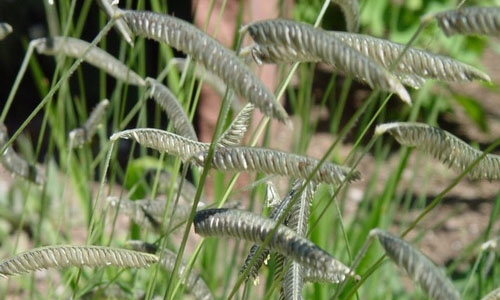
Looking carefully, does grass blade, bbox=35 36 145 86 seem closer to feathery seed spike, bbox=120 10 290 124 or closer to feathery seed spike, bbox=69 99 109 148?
feathery seed spike, bbox=69 99 109 148

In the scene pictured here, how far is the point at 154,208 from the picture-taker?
3.74 ft

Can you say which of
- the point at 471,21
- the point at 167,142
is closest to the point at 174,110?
the point at 167,142

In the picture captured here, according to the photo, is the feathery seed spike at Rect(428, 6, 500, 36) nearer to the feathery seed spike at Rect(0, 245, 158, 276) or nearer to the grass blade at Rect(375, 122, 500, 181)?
the grass blade at Rect(375, 122, 500, 181)

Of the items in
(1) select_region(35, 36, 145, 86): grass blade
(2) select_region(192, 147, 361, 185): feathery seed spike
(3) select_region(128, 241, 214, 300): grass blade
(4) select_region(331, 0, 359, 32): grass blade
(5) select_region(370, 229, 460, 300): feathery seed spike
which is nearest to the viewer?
(5) select_region(370, 229, 460, 300): feathery seed spike

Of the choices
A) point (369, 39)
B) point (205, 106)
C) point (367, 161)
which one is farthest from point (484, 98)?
point (369, 39)

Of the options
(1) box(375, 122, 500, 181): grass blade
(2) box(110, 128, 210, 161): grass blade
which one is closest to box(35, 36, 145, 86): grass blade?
(2) box(110, 128, 210, 161): grass blade

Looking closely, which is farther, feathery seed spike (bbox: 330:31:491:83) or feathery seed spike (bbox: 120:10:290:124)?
feathery seed spike (bbox: 330:31:491:83)

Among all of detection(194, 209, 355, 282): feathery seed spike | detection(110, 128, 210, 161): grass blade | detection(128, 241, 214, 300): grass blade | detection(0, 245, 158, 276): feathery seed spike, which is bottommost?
detection(128, 241, 214, 300): grass blade

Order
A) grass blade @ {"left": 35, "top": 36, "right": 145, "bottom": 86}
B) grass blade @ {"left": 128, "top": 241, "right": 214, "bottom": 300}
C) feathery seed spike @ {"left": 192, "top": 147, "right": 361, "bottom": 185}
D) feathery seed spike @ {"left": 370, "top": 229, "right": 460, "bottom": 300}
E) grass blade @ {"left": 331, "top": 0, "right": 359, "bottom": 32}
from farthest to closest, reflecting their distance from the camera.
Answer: grass blade @ {"left": 35, "top": 36, "right": 145, "bottom": 86} < grass blade @ {"left": 128, "top": 241, "right": 214, "bottom": 300} < grass blade @ {"left": 331, "top": 0, "right": 359, "bottom": 32} < feathery seed spike @ {"left": 192, "top": 147, "right": 361, "bottom": 185} < feathery seed spike @ {"left": 370, "top": 229, "right": 460, "bottom": 300}

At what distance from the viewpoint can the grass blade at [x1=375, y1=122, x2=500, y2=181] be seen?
710 millimetres

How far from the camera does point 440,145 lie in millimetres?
723

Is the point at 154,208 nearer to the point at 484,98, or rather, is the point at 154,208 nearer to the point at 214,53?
the point at 214,53

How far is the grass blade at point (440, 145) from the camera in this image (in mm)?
710

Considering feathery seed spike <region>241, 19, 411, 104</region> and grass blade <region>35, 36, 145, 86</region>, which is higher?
feathery seed spike <region>241, 19, 411, 104</region>
